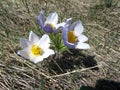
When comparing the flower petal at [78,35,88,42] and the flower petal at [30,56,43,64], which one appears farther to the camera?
the flower petal at [78,35,88,42]

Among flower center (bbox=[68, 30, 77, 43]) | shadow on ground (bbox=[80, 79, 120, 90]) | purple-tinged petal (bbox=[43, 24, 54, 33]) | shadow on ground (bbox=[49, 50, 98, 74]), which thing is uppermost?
purple-tinged petal (bbox=[43, 24, 54, 33])

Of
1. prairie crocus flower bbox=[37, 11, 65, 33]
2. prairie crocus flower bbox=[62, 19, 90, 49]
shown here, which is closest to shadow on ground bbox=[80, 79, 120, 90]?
prairie crocus flower bbox=[62, 19, 90, 49]

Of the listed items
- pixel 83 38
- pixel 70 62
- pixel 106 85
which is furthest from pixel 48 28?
pixel 106 85

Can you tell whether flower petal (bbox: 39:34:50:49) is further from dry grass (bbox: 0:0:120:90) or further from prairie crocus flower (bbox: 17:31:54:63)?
dry grass (bbox: 0:0:120:90)

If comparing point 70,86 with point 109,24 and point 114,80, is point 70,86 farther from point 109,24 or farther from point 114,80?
point 109,24

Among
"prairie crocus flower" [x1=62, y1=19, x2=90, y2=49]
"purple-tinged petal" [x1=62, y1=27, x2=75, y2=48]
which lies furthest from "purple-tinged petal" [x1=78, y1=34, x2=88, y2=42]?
"purple-tinged petal" [x1=62, y1=27, x2=75, y2=48]

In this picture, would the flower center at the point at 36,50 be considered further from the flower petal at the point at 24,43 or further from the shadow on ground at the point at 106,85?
the shadow on ground at the point at 106,85

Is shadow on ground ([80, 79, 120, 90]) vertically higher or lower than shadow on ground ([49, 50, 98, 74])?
lower

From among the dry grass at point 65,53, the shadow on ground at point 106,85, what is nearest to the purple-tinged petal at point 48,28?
the dry grass at point 65,53
